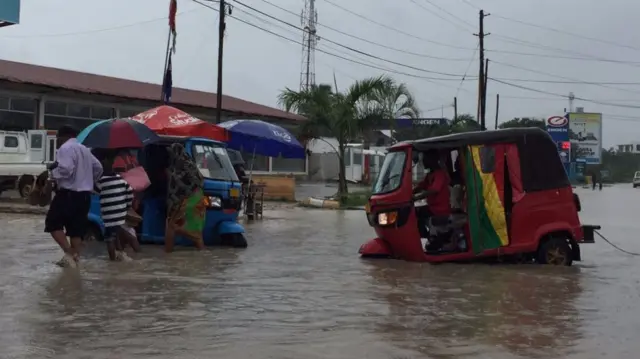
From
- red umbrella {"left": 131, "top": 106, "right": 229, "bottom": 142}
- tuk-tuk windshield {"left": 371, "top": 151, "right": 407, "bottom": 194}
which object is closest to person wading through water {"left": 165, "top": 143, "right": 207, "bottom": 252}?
red umbrella {"left": 131, "top": 106, "right": 229, "bottom": 142}

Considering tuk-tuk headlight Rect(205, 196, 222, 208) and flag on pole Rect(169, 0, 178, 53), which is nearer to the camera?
tuk-tuk headlight Rect(205, 196, 222, 208)

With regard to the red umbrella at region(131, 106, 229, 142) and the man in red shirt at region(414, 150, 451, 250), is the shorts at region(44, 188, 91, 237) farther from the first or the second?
the man in red shirt at region(414, 150, 451, 250)

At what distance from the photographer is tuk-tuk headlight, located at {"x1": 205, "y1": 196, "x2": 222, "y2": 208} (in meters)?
12.2

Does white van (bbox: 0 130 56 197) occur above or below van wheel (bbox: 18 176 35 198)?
above

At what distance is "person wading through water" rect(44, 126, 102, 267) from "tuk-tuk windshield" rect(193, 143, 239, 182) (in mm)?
2938

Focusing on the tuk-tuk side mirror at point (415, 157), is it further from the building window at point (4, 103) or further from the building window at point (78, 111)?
the building window at point (78, 111)

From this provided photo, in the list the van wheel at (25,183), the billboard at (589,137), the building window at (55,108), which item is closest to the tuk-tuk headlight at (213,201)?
the van wheel at (25,183)

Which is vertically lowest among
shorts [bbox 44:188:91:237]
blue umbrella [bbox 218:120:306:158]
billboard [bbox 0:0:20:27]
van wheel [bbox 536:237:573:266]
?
van wheel [bbox 536:237:573:266]

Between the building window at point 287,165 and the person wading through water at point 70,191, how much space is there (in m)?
32.1

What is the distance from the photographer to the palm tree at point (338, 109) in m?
27.5

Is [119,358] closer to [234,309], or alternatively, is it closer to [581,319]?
[234,309]

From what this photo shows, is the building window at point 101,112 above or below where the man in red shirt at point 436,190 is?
above

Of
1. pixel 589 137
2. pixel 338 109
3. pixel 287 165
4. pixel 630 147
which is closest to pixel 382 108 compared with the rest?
pixel 338 109

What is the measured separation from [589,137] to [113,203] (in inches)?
3787
